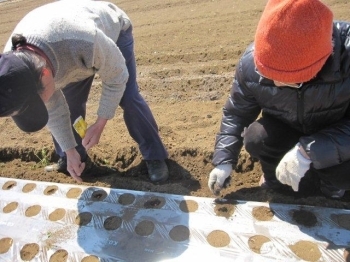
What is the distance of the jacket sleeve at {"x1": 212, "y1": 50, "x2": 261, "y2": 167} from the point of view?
1.83 m

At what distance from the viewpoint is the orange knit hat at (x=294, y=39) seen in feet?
4.13

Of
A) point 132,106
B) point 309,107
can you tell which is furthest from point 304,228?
point 132,106

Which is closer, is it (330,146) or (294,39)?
(294,39)

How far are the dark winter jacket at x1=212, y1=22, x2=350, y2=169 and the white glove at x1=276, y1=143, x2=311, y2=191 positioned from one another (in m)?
0.04

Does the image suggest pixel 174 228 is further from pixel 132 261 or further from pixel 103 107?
pixel 103 107

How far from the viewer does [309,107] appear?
164 centimetres

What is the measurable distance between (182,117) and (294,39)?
1.71 m

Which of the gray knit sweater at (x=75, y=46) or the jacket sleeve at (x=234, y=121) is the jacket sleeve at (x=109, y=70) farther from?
the jacket sleeve at (x=234, y=121)

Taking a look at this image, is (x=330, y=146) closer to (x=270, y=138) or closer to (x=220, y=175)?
(x=270, y=138)

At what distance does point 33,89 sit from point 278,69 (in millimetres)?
923

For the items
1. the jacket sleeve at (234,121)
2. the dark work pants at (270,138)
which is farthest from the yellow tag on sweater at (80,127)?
the dark work pants at (270,138)

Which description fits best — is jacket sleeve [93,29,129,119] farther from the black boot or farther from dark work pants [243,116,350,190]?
dark work pants [243,116,350,190]

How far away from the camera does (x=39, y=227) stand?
2074mm

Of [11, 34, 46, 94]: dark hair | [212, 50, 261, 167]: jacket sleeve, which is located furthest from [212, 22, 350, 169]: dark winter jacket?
[11, 34, 46, 94]: dark hair
